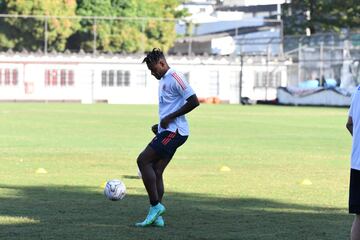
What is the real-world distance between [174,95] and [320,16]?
83.6 m

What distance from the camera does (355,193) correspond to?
8.60 m

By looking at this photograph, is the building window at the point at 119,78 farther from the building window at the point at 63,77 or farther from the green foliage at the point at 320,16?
the green foliage at the point at 320,16

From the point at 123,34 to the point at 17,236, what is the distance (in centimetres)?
7793

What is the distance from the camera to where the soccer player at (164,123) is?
39.1 ft

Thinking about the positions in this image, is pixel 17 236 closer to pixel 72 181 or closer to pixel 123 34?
pixel 72 181

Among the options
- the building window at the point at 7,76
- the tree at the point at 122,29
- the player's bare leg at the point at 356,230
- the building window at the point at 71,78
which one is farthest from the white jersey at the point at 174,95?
the tree at the point at 122,29

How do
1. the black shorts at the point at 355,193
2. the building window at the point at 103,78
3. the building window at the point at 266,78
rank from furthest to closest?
the building window at the point at 266,78, the building window at the point at 103,78, the black shorts at the point at 355,193

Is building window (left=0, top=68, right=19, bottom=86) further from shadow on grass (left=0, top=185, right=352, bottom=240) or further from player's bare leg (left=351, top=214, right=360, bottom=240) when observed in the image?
player's bare leg (left=351, top=214, right=360, bottom=240)

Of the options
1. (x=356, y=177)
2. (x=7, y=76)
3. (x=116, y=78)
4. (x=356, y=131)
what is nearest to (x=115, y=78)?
(x=116, y=78)

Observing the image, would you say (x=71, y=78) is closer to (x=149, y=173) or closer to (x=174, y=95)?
(x=174, y=95)

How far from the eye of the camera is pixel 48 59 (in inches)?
3150

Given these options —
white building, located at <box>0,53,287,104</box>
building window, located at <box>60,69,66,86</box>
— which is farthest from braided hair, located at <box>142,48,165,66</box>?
building window, located at <box>60,69,66,86</box>

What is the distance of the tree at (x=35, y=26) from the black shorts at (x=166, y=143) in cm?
7189

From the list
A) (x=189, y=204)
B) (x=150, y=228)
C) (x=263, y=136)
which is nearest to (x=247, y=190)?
(x=189, y=204)
